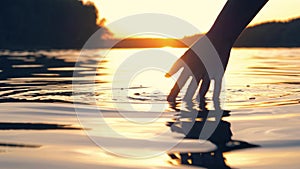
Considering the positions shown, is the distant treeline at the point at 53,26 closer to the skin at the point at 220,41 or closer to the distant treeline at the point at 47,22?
the distant treeline at the point at 47,22

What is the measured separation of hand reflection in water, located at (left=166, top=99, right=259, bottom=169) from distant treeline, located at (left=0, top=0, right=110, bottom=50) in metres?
48.4

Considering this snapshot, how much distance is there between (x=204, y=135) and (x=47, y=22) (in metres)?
55.2

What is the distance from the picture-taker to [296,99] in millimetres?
5805

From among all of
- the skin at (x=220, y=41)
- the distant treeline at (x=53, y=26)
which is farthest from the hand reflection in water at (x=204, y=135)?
the distant treeline at (x=53, y=26)

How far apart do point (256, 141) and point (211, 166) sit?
84 centimetres

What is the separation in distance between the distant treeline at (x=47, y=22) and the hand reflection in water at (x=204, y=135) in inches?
1905

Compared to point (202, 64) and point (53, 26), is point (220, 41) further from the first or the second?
point (53, 26)

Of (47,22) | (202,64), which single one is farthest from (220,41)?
(47,22)

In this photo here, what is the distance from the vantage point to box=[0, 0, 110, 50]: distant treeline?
2136 inches

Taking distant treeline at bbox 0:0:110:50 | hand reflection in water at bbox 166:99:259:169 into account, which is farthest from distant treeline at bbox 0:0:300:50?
hand reflection in water at bbox 166:99:259:169

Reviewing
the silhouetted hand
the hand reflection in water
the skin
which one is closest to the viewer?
the hand reflection in water

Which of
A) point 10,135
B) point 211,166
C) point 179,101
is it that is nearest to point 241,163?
point 211,166

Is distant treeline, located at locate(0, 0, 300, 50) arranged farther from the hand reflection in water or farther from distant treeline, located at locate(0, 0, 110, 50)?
the hand reflection in water

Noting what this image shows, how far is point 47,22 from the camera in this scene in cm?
5700
